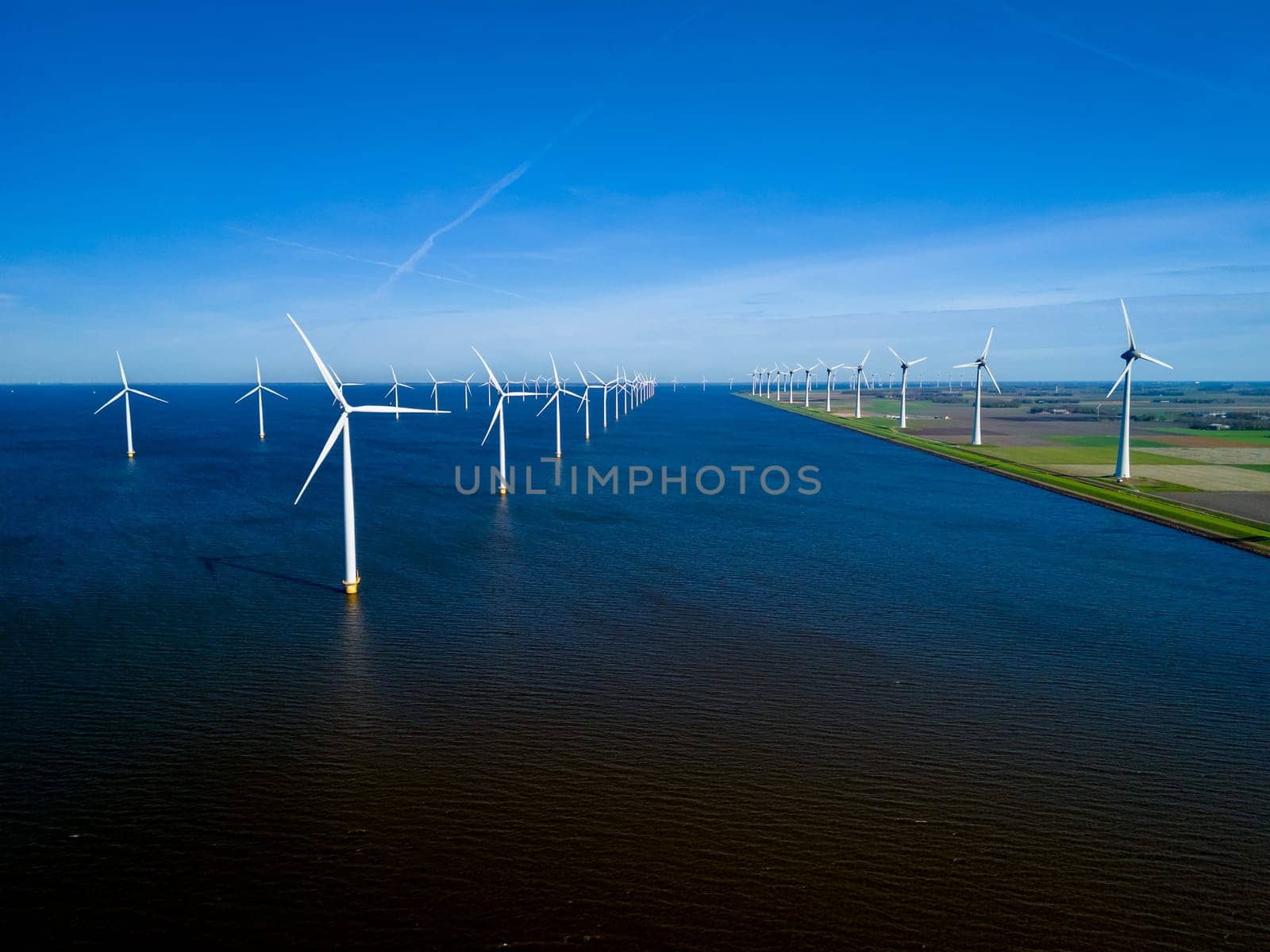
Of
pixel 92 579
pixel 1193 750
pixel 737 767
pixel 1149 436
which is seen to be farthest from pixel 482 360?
pixel 1149 436

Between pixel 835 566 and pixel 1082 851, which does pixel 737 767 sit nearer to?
pixel 1082 851

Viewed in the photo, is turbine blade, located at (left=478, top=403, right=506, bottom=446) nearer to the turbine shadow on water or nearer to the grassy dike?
the turbine shadow on water

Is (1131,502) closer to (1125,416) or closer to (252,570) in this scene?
(1125,416)

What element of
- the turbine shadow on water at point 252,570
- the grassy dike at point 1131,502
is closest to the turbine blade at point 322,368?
the turbine shadow on water at point 252,570

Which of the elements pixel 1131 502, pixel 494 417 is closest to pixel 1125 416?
pixel 1131 502

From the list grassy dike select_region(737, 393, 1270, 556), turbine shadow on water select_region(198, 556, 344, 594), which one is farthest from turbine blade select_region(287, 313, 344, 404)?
grassy dike select_region(737, 393, 1270, 556)

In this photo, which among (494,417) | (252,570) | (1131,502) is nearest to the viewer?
(252,570)

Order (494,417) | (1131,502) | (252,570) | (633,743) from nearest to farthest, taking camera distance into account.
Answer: (633,743) < (252,570) < (1131,502) < (494,417)

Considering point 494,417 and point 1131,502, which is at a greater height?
point 494,417
